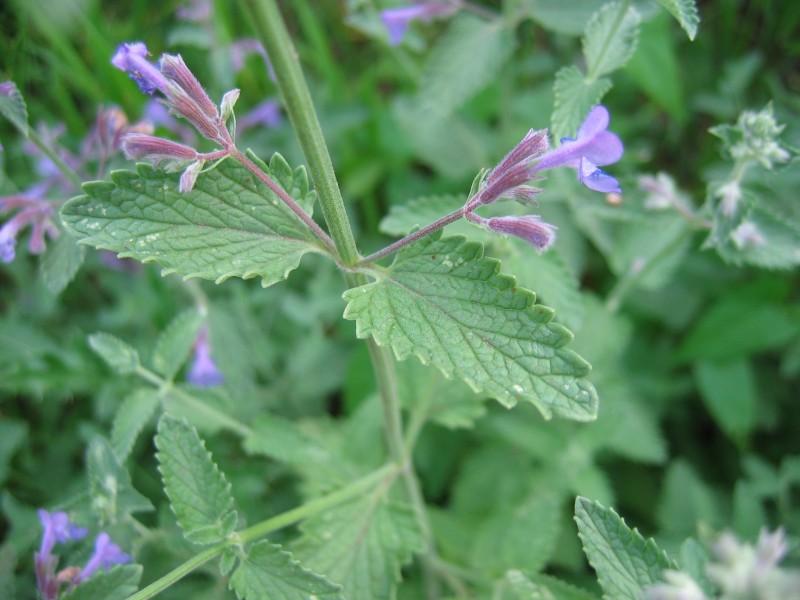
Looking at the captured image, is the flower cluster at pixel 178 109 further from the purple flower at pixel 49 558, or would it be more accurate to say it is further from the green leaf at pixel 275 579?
the purple flower at pixel 49 558

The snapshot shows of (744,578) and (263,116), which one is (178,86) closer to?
(744,578)

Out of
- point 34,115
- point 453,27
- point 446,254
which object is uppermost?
point 453,27

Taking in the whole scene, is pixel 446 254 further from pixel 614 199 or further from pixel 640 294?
pixel 640 294

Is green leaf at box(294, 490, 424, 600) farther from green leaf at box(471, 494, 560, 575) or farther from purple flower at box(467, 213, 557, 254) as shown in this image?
purple flower at box(467, 213, 557, 254)

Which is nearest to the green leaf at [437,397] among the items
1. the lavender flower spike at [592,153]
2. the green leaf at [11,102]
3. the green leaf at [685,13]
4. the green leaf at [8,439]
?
the lavender flower spike at [592,153]

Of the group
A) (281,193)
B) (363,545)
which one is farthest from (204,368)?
(281,193)

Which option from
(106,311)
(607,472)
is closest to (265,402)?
(106,311)
